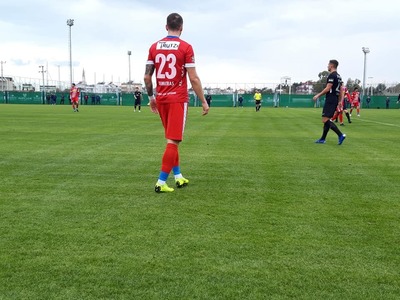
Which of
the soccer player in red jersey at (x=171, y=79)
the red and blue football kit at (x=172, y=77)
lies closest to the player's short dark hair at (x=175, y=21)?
the soccer player in red jersey at (x=171, y=79)

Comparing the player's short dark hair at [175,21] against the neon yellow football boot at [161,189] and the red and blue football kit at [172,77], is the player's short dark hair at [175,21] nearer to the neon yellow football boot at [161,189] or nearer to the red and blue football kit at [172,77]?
the red and blue football kit at [172,77]

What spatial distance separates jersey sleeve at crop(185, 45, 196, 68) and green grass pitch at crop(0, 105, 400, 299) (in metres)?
1.54

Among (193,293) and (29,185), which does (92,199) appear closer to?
(29,185)

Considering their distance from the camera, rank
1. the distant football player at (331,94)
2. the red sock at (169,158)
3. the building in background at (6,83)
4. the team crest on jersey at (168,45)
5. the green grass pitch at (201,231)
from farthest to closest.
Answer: the building in background at (6,83), the distant football player at (331,94), the red sock at (169,158), the team crest on jersey at (168,45), the green grass pitch at (201,231)

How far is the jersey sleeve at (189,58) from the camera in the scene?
16.5 ft

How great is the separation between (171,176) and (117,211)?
6.73 ft

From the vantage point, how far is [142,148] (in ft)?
30.2

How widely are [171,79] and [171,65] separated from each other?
170 millimetres

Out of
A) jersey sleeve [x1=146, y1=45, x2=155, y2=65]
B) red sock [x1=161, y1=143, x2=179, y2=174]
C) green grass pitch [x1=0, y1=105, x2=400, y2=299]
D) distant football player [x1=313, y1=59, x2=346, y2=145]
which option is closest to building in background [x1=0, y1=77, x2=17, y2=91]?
distant football player [x1=313, y1=59, x2=346, y2=145]

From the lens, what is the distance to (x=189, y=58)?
5066 mm

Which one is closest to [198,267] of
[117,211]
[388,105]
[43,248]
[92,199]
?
[43,248]

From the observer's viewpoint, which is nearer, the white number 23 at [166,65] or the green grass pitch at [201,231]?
the green grass pitch at [201,231]


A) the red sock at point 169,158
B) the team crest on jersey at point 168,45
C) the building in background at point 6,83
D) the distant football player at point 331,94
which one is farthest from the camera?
the building in background at point 6,83

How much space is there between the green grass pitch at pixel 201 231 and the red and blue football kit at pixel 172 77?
889 millimetres
